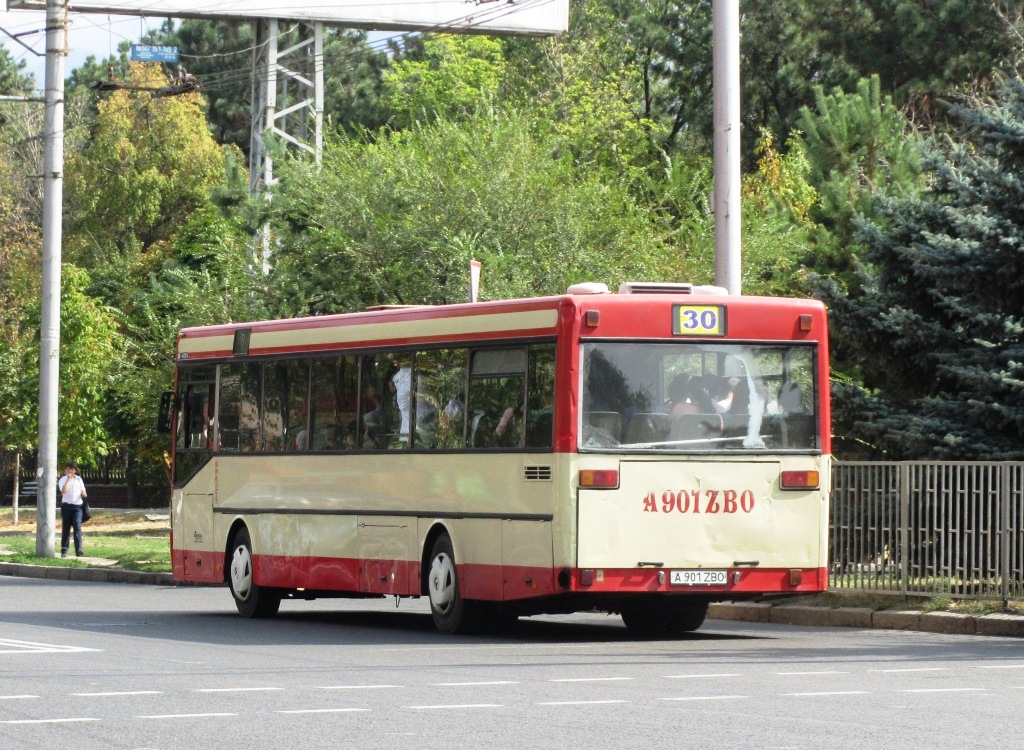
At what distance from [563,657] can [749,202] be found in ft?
72.0

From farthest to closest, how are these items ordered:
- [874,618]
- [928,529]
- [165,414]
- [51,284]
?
1. [51,284]
2. [165,414]
3. [928,529]
4. [874,618]

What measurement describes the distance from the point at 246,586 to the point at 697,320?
6261 millimetres

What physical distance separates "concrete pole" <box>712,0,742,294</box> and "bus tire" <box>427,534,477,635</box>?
4.61m

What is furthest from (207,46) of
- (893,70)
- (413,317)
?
(413,317)

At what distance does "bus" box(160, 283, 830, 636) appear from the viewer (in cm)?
1596

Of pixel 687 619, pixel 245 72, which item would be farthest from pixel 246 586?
pixel 245 72

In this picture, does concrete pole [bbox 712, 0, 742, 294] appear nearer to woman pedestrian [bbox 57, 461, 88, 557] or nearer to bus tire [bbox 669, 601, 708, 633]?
bus tire [bbox 669, 601, 708, 633]

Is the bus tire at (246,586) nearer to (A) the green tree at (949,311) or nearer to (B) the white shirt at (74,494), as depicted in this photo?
(A) the green tree at (949,311)

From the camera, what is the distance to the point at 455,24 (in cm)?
4303

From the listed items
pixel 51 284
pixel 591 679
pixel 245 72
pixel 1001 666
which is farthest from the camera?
pixel 245 72

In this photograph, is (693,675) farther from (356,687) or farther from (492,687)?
(356,687)

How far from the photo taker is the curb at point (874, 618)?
57.9 ft

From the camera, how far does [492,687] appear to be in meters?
12.2

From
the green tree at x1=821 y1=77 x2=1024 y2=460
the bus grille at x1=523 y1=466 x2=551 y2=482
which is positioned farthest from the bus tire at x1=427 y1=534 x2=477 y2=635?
the green tree at x1=821 y1=77 x2=1024 y2=460
